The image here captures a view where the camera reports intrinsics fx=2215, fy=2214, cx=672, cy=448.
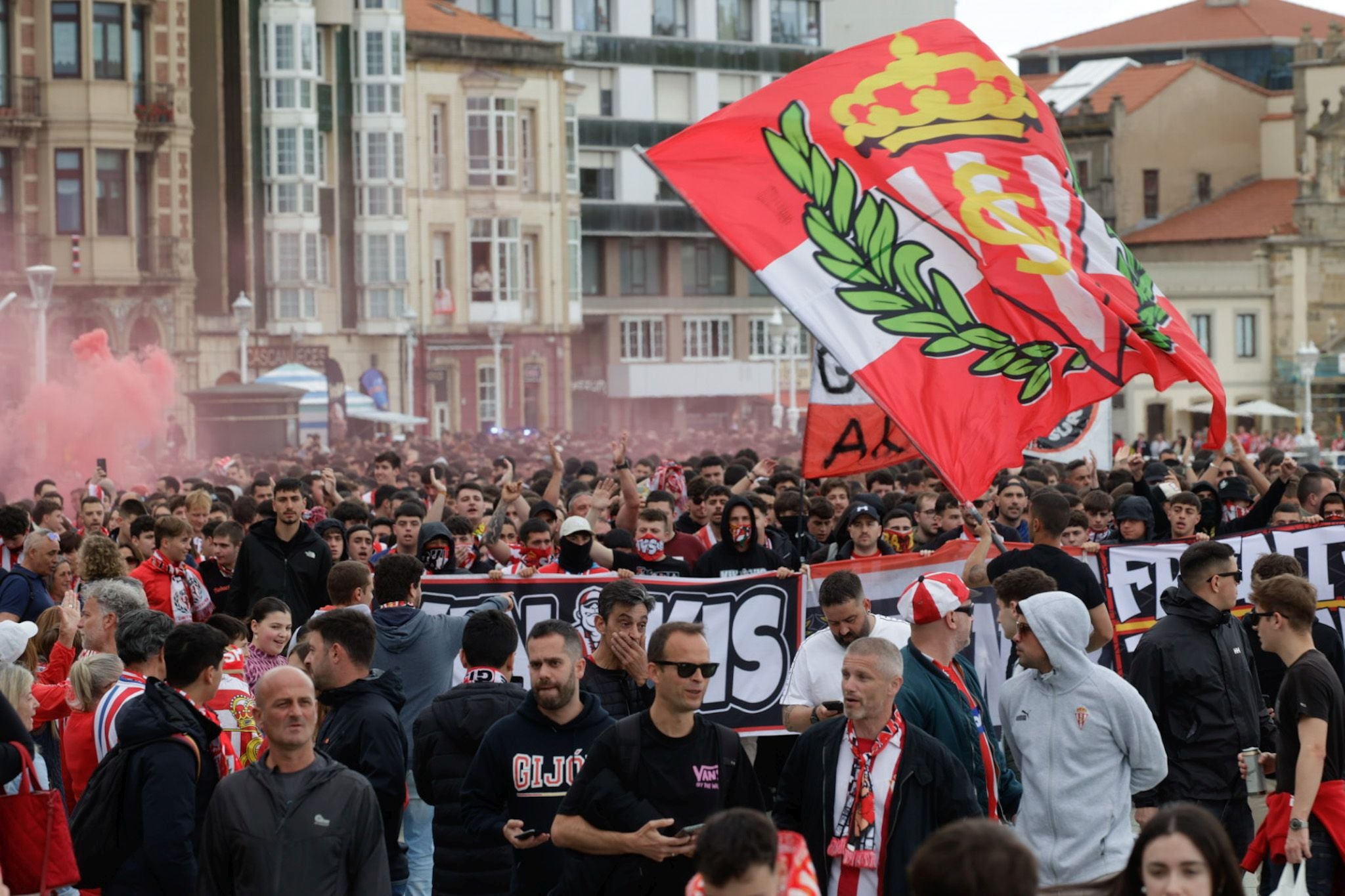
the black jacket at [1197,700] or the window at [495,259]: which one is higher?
the window at [495,259]

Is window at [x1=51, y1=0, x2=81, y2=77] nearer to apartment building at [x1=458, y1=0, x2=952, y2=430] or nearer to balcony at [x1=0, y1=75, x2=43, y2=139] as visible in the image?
balcony at [x1=0, y1=75, x2=43, y2=139]

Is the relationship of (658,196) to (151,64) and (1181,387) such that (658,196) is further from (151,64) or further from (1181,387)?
(151,64)

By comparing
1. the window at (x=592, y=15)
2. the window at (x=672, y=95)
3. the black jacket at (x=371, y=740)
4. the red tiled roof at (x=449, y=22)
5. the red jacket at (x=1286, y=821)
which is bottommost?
the red jacket at (x=1286, y=821)

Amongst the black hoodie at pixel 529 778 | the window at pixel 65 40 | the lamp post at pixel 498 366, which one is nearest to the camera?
the black hoodie at pixel 529 778

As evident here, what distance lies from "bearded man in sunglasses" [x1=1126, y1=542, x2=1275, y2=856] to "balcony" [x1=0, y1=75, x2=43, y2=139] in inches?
1685

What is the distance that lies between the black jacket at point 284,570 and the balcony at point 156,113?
38743 mm

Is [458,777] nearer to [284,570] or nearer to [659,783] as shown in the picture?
[659,783]

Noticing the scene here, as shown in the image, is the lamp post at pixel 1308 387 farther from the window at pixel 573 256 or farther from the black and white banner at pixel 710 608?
the black and white banner at pixel 710 608

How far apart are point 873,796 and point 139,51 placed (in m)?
46.2

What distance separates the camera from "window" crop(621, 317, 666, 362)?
74.2 metres

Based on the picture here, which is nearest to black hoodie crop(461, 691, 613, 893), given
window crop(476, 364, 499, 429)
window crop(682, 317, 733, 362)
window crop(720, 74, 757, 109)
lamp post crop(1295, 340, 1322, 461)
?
lamp post crop(1295, 340, 1322, 461)

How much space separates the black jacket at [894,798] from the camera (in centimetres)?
678

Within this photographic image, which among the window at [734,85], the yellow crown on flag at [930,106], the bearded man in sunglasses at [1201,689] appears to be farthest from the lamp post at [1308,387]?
the bearded man in sunglasses at [1201,689]

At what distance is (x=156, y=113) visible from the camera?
5000cm
